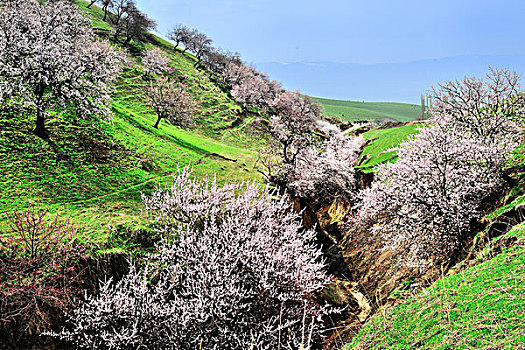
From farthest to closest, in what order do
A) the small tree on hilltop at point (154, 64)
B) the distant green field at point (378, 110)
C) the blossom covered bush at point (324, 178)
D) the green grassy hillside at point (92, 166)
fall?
1. the distant green field at point (378, 110)
2. the small tree on hilltop at point (154, 64)
3. the blossom covered bush at point (324, 178)
4. the green grassy hillside at point (92, 166)

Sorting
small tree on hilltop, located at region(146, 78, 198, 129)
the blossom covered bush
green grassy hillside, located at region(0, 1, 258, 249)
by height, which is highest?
small tree on hilltop, located at region(146, 78, 198, 129)

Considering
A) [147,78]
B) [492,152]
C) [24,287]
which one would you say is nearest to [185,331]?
[24,287]

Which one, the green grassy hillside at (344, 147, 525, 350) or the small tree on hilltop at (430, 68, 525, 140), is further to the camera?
Answer: the small tree on hilltop at (430, 68, 525, 140)

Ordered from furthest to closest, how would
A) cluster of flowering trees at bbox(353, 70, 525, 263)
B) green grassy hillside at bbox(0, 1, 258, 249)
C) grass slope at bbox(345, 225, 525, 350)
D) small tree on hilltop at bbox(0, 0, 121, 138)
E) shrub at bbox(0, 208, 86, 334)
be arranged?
small tree on hilltop at bbox(0, 0, 121, 138), green grassy hillside at bbox(0, 1, 258, 249), cluster of flowering trees at bbox(353, 70, 525, 263), shrub at bbox(0, 208, 86, 334), grass slope at bbox(345, 225, 525, 350)

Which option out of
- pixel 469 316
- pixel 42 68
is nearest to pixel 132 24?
pixel 42 68

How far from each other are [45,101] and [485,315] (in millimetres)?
18279

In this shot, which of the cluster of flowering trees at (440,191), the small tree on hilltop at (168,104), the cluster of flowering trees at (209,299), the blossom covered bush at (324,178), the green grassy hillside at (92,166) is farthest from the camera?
the small tree on hilltop at (168,104)

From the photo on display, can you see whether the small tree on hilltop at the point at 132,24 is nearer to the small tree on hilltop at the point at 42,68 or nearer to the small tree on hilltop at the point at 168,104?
the small tree on hilltop at the point at 168,104

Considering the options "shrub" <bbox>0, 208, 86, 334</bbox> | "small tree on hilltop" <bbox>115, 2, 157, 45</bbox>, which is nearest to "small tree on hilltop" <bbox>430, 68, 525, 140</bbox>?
"shrub" <bbox>0, 208, 86, 334</bbox>

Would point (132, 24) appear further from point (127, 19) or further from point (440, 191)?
point (440, 191)

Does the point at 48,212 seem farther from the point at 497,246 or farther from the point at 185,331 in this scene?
the point at 497,246

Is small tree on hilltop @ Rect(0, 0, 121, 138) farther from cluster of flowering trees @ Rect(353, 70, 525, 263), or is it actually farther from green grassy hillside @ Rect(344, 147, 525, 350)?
green grassy hillside @ Rect(344, 147, 525, 350)

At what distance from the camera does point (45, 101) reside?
14.0 meters

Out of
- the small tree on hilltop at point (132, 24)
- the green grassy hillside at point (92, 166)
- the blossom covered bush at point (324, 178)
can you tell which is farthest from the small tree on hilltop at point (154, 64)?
the blossom covered bush at point (324, 178)
